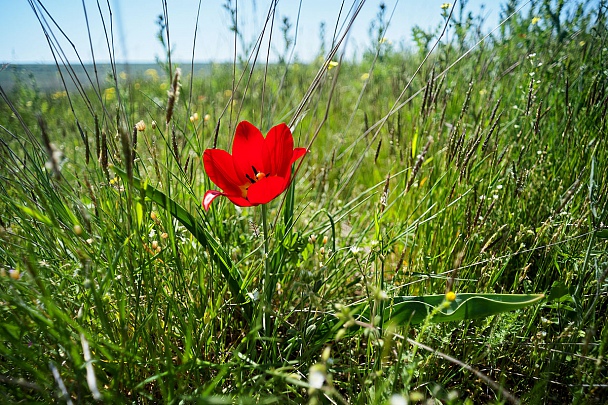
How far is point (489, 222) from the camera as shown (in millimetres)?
1367

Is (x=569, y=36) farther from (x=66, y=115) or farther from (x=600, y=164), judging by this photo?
(x=66, y=115)

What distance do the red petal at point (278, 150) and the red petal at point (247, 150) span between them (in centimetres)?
2

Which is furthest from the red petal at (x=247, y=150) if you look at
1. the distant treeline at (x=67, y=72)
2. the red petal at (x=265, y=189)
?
the distant treeline at (x=67, y=72)

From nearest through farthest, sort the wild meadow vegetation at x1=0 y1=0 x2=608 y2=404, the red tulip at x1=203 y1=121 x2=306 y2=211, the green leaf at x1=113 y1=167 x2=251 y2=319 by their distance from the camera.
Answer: the wild meadow vegetation at x1=0 y1=0 x2=608 y2=404, the green leaf at x1=113 y1=167 x2=251 y2=319, the red tulip at x1=203 y1=121 x2=306 y2=211

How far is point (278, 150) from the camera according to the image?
1062 mm

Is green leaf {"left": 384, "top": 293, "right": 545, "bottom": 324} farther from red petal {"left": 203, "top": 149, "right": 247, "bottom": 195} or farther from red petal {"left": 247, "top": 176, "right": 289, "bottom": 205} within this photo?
red petal {"left": 203, "top": 149, "right": 247, "bottom": 195}

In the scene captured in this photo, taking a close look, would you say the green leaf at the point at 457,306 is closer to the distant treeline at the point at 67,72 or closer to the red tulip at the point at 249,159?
the red tulip at the point at 249,159

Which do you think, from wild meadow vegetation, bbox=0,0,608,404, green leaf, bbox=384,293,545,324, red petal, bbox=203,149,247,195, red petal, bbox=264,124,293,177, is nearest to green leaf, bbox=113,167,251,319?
wild meadow vegetation, bbox=0,0,608,404

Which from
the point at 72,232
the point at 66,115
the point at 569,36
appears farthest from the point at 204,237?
the point at 66,115

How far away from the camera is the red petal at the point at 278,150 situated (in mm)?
1032

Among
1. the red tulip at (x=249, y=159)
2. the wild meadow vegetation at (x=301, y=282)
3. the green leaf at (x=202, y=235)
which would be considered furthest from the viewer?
the red tulip at (x=249, y=159)

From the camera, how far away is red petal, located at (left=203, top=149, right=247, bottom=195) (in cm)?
99

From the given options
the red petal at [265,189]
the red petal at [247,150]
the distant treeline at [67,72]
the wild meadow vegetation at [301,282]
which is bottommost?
the wild meadow vegetation at [301,282]

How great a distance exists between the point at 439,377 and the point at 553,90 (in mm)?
1294
